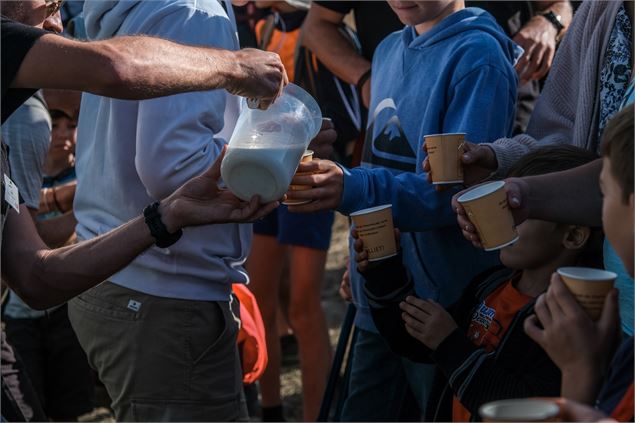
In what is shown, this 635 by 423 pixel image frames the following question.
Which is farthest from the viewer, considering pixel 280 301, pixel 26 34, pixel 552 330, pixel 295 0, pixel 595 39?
pixel 280 301

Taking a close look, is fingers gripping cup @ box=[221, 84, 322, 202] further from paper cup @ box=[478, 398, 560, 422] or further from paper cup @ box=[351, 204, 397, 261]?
paper cup @ box=[478, 398, 560, 422]

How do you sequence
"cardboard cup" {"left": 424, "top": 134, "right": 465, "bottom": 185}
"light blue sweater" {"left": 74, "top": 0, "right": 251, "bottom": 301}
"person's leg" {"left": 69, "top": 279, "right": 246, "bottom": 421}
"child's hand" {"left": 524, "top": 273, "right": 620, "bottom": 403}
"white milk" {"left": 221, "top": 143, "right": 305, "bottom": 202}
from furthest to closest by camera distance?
"person's leg" {"left": 69, "top": 279, "right": 246, "bottom": 421}, "light blue sweater" {"left": 74, "top": 0, "right": 251, "bottom": 301}, "cardboard cup" {"left": 424, "top": 134, "right": 465, "bottom": 185}, "white milk" {"left": 221, "top": 143, "right": 305, "bottom": 202}, "child's hand" {"left": 524, "top": 273, "right": 620, "bottom": 403}

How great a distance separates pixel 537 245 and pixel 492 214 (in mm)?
336

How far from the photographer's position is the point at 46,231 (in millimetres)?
4227

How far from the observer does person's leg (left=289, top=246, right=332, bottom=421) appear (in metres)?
4.81

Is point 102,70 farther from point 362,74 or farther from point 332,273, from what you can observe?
point 332,273

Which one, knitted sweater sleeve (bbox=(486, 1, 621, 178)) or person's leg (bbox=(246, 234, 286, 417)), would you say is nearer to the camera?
knitted sweater sleeve (bbox=(486, 1, 621, 178))

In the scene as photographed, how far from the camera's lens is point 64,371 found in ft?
15.0

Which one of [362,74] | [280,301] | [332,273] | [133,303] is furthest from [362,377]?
[332,273]

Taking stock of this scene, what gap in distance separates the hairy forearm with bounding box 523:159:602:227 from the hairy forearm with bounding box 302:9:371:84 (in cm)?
201

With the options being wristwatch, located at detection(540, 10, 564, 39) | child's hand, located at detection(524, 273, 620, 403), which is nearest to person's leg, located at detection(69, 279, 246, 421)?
child's hand, located at detection(524, 273, 620, 403)

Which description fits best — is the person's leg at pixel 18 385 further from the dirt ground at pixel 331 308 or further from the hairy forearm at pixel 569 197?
the hairy forearm at pixel 569 197

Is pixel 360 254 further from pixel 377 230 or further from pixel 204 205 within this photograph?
pixel 204 205

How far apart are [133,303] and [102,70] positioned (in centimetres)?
108
